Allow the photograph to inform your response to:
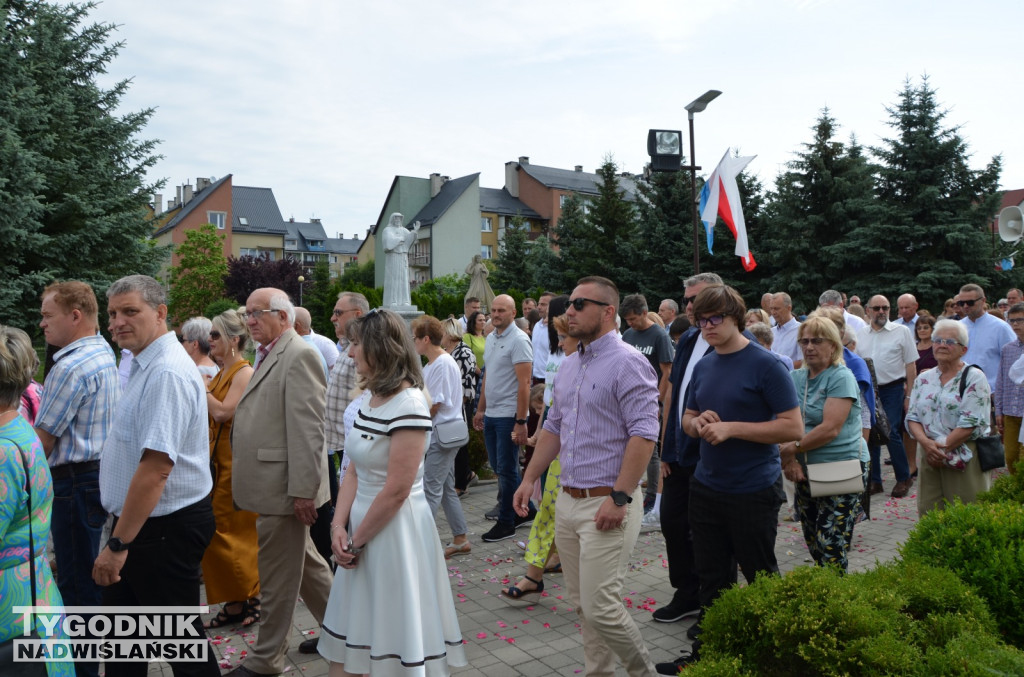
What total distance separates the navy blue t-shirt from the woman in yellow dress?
10.5 ft

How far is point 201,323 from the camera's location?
5648 mm

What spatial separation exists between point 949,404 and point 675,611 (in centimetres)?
252

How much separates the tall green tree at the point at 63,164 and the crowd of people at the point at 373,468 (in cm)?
981

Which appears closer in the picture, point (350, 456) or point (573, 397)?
point (350, 456)

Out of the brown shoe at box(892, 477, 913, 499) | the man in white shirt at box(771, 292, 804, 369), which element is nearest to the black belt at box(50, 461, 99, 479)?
the man in white shirt at box(771, 292, 804, 369)

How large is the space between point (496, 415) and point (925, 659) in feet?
16.4

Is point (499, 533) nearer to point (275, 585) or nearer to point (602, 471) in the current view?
point (275, 585)

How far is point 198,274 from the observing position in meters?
52.0

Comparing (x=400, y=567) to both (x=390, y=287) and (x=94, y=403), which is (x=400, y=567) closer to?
(x=94, y=403)

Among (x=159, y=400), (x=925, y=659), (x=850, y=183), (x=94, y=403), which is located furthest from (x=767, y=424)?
(x=850, y=183)

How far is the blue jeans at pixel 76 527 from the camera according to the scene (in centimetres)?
381

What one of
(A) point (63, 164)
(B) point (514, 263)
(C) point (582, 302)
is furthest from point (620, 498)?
(B) point (514, 263)

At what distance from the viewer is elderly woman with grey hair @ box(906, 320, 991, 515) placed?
514 cm

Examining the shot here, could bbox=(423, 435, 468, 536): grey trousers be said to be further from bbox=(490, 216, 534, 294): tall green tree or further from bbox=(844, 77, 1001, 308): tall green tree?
bbox=(490, 216, 534, 294): tall green tree
